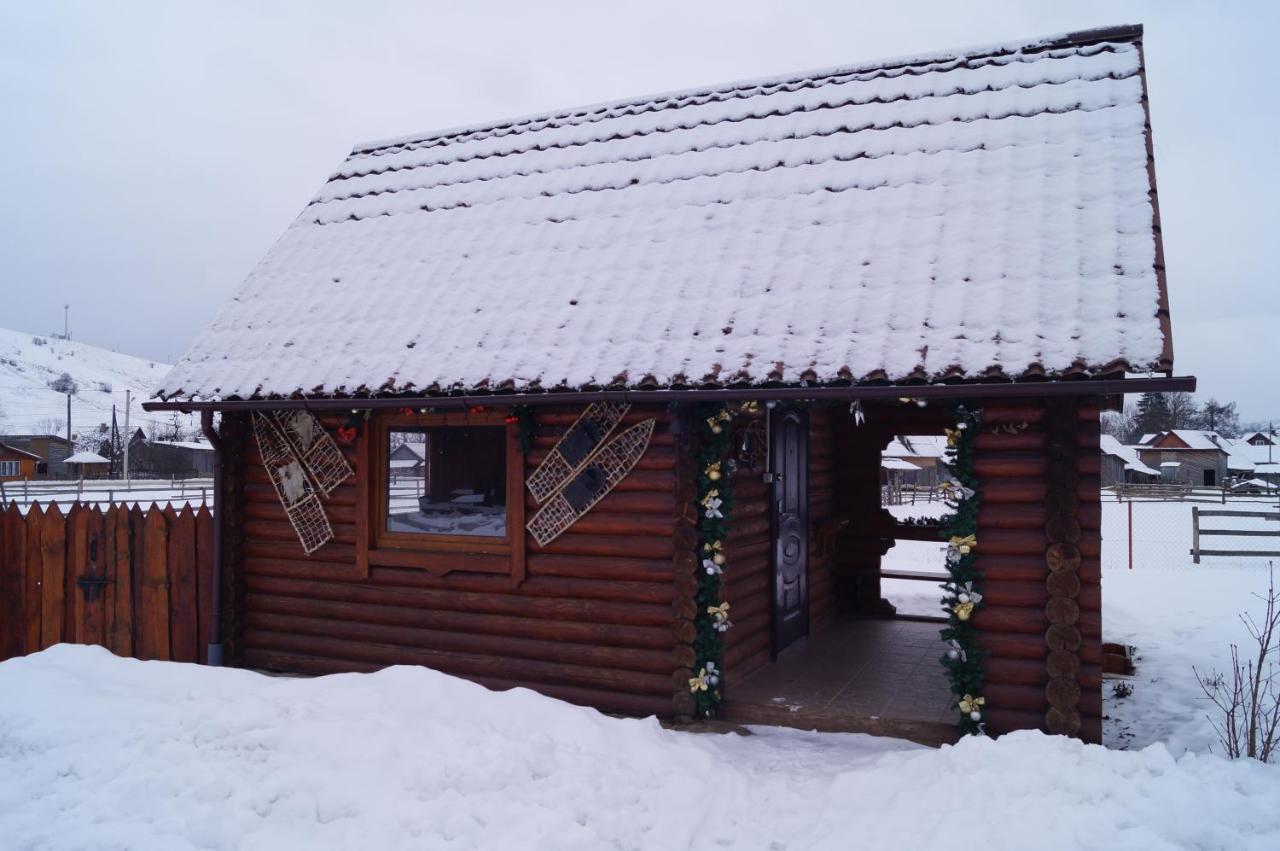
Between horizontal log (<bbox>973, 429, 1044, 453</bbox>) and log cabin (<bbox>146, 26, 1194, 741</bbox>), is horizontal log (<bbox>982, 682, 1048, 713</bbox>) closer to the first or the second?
log cabin (<bbox>146, 26, 1194, 741</bbox>)

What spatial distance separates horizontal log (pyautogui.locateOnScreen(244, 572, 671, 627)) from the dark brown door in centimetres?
188

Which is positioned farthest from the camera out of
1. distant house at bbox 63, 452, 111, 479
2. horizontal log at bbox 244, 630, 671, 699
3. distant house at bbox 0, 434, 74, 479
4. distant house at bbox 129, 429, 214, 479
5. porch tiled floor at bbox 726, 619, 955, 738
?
distant house at bbox 129, 429, 214, 479

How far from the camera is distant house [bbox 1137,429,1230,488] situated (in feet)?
193

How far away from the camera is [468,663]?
24.8 ft

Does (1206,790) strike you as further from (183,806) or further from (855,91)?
(855,91)

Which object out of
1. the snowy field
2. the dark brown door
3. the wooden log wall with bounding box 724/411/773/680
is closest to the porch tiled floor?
the wooden log wall with bounding box 724/411/773/680

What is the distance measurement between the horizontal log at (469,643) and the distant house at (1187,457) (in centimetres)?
6055

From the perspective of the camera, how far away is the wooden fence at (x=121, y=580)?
866 centimetres

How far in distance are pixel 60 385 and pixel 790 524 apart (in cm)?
13173

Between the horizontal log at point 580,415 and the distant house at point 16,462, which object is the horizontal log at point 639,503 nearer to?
the horizontal log at point 580,415

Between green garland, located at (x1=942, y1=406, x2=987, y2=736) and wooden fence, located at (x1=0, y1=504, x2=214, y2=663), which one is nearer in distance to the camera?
green garland, located at (x1=942, y1=406, x2=987, y2=736)

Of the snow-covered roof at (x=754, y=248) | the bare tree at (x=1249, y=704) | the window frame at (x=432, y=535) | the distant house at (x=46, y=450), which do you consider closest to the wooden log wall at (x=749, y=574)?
the snow-covered roof at (x=754, y=248)

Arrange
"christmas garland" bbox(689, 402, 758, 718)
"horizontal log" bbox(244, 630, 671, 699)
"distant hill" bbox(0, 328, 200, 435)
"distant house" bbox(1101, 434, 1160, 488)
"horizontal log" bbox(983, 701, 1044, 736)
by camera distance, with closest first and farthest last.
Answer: "horizontal log" bbox(983, 701, 1044, 736) < "christmas garland" bbox(689, 402, 758, 718) < "horizontal log" bbox(244, 630, 671, 699) < "distant house" bbox(1101, 434, 1160, 488) < "distant hill" bbox(0, 328, 200, 435)

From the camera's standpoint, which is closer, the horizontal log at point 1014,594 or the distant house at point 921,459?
the horizontal log at point 1014,594
